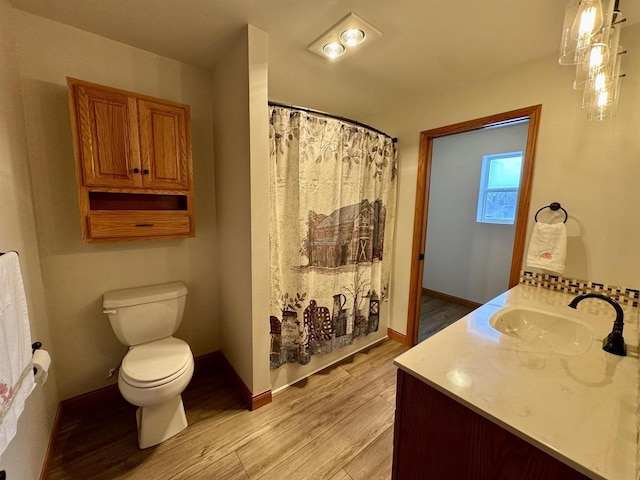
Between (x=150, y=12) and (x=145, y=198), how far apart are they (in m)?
1.06

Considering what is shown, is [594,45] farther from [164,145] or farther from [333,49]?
[164,145]

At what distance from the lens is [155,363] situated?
1.52 m

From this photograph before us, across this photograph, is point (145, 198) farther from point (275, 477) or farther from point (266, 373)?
point (275, 477)

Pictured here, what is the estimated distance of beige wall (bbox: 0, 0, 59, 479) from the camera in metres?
1.10

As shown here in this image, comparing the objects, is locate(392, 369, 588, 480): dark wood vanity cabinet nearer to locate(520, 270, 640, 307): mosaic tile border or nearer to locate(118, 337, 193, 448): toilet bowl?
locate(118, 337, 193, 448): toilet bowl

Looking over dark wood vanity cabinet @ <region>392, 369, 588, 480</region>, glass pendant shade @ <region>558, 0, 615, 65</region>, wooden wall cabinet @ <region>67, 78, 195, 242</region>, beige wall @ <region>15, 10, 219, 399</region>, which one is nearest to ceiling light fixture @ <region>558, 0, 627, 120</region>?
glass pendant shade @ <region>558, 0, 615, 65</region>

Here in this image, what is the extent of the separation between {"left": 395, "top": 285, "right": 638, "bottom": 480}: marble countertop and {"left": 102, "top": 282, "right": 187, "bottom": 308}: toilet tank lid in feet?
5.17

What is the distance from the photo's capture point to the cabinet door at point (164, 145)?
1.61m

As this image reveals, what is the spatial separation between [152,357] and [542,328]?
7.22 ft

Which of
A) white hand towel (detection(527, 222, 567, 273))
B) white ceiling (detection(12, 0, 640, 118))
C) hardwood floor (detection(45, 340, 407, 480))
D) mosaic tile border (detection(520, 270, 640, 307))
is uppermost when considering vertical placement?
white ceiling (detection(12, 0, 640, 118))

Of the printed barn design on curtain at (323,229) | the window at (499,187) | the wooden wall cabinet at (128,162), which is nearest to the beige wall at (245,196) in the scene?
the printed barn design on curtain at (323,229)

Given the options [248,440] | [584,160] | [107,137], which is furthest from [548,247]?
[107,137]

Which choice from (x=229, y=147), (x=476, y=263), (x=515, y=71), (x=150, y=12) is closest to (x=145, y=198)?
(x=229, y=147)

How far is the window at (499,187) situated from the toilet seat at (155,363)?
3.67 metres
